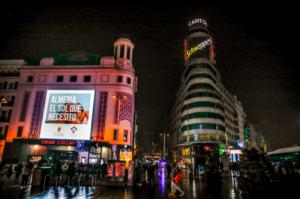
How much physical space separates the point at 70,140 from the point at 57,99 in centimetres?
921

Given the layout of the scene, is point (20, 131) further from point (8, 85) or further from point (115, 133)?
point (115, 133)

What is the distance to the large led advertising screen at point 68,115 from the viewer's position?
38.2 metres

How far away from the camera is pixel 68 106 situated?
129ft

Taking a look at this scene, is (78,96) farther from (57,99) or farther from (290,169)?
(290,169)

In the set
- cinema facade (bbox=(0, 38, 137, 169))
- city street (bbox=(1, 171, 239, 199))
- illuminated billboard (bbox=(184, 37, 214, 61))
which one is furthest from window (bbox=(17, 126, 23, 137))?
illuminated billboard (bbox=(184, 37, 214, 61))

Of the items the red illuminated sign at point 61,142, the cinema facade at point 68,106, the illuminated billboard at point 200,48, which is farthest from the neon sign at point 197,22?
the red illuminated sign at point 61,142

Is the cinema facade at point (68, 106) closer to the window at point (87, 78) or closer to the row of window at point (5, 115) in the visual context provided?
the row of window at point (5, 115)

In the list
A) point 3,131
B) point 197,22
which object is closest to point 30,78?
point 3,131

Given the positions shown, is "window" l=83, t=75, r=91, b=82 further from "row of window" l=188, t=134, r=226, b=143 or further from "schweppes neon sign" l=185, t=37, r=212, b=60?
"schweppes neon sign" l=185, t=37, r=212, b=60

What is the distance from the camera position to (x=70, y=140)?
3597 centimetres

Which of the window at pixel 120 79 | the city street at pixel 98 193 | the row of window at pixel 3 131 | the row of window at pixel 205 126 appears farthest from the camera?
the row of window at pixel 205 126

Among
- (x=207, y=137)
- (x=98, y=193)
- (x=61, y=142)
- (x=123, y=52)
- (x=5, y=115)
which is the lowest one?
(x=98, y=193)

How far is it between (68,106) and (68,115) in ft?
5.84

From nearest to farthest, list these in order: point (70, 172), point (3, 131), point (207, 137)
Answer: point (70, 172), point (3, 131), point (207, 137)
